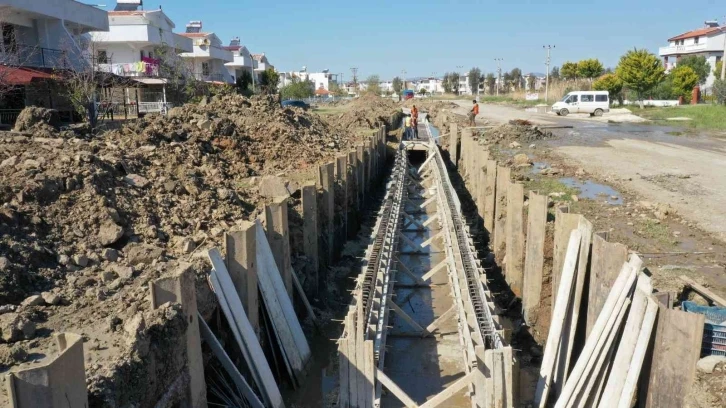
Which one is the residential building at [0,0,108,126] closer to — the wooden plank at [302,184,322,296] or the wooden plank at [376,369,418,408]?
the wooden plank at [302,184,322,296]

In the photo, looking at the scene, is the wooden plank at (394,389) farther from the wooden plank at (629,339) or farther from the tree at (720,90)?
the tree at (720,90)

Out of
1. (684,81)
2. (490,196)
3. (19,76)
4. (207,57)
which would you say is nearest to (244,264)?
(490,196)

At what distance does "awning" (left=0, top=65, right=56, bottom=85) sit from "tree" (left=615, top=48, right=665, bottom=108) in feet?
143

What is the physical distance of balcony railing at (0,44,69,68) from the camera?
20628mm

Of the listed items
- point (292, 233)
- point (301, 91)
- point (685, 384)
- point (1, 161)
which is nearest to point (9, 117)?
point (1, 161)

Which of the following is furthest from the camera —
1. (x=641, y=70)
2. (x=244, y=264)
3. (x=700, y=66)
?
(x=700, y=66)

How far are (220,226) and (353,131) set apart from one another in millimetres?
20005

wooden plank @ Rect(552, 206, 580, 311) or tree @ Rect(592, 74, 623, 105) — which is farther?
tree @ Rect(592, 74, 623, 105)

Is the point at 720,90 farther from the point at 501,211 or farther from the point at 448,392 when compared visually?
the point at 448,392

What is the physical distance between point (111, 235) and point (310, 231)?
3.20 m

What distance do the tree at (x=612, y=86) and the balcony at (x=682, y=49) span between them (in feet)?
75.6

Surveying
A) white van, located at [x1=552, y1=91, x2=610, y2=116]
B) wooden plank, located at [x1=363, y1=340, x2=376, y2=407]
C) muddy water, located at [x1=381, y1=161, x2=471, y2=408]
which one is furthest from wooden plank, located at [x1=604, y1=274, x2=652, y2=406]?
white van, located at [x1=552, y1=91, x2=610, y2=116]

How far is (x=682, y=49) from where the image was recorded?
75.3 m

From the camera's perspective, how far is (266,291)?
22.7 feet
